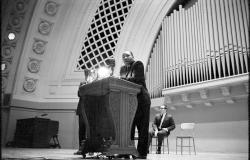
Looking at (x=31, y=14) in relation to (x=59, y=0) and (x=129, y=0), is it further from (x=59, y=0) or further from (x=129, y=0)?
(x=129, y=0)

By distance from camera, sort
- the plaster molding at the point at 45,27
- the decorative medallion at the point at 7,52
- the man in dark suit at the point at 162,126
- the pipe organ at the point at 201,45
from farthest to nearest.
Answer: the plaster molding at the point at 45,27 < the decorative medallion at the point at 7,52 < the man in dark suit at the point at 162,126 < the pipe organ at the point at 201,45

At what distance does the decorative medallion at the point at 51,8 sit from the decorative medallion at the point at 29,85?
201 centimetres

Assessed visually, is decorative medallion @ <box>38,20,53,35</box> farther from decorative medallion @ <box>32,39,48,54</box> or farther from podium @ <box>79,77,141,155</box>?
podium @ <box>79,77,141,155</box>

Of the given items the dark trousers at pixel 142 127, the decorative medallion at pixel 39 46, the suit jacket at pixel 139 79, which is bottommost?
the dark trousers at pixel 142 127

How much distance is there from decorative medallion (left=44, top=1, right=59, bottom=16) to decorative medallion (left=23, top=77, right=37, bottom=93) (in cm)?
201

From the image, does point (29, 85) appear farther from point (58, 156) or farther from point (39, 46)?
point (58, 156)

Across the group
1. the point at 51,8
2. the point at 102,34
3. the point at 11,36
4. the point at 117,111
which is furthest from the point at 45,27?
the point at 117,111

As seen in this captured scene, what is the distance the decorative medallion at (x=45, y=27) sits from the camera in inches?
312

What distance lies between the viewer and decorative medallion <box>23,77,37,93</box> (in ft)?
25.8

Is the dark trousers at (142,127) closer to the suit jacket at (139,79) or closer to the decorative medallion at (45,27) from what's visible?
the suit jacket at (139,79)

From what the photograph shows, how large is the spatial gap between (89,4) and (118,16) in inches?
37.8

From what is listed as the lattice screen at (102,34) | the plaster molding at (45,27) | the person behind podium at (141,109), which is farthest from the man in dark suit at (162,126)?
the plaster molding at (45,27)

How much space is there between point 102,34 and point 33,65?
7.53ft

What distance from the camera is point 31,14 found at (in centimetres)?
760
